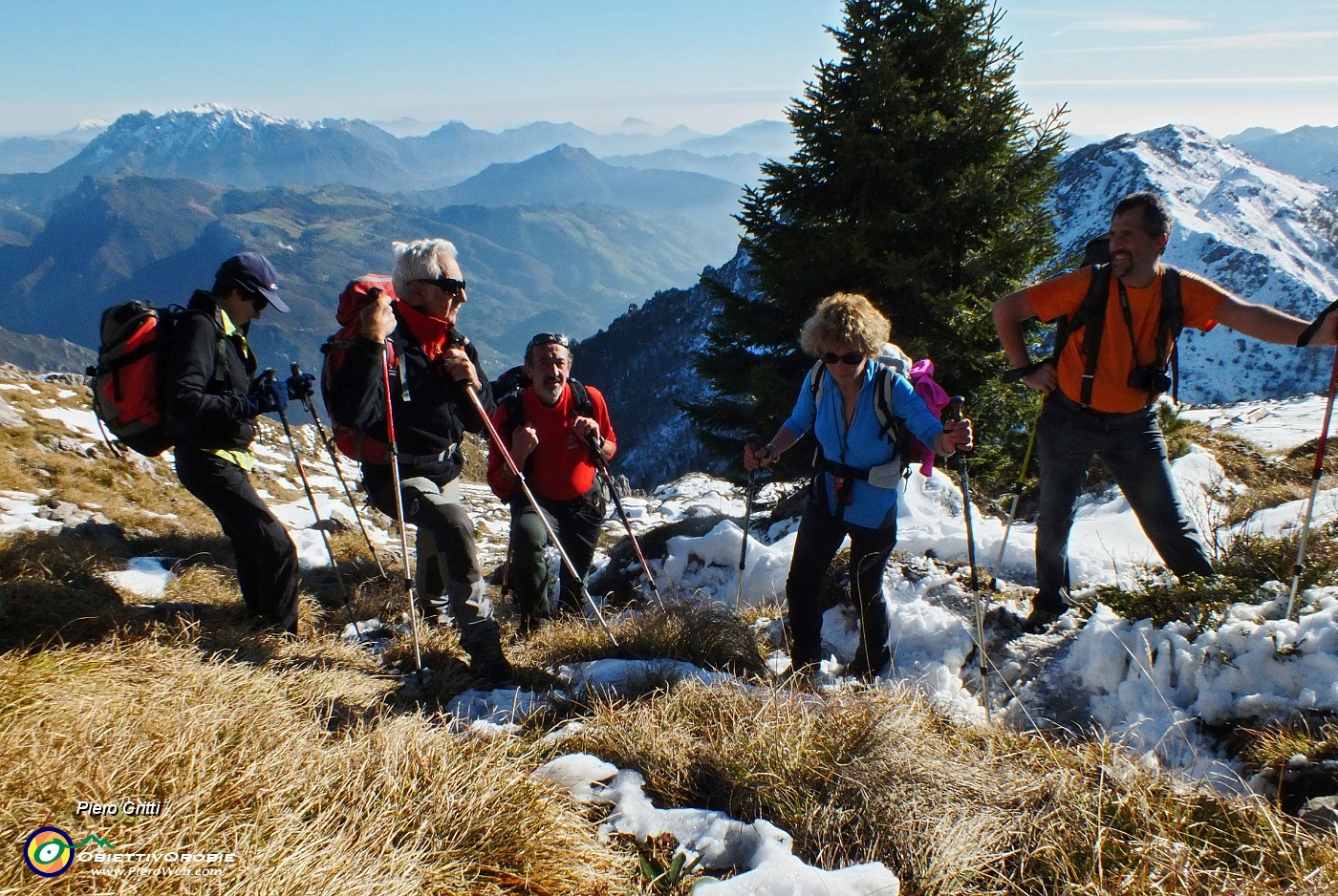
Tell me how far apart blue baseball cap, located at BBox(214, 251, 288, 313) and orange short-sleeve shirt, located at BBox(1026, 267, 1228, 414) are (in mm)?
4763

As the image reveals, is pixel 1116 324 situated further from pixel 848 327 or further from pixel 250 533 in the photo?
pixel 250 533

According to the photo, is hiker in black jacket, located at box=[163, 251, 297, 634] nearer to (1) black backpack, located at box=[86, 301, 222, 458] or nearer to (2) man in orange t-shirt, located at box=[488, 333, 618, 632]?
(1) black backpack, located at box=[86, 301, 222, 458]

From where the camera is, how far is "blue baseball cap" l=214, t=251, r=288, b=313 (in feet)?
14.9

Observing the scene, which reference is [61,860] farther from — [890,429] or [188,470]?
[890,429]

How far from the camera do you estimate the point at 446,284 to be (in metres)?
4.66

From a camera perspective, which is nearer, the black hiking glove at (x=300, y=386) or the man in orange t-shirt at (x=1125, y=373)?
the man in orange t-shirt at (x=1125, y=373)

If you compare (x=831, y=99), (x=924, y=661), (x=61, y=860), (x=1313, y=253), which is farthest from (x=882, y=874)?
(x=1313, y=253)

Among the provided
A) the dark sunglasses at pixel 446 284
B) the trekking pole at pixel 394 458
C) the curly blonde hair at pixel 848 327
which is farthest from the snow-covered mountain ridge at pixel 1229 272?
the trekking pole at pixel 394 458

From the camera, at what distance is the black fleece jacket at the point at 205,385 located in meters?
4.20

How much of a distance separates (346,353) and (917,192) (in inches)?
331

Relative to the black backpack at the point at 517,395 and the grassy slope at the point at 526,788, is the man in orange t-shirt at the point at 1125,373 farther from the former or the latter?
the black backpack at the point at 517,395

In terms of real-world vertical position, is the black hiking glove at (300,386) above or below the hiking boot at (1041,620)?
above

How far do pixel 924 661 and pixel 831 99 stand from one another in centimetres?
868

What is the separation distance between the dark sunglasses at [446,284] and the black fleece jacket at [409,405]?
0.33 meters
